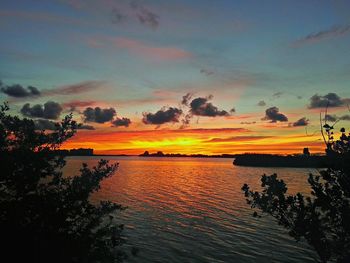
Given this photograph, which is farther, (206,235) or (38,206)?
(206,235)

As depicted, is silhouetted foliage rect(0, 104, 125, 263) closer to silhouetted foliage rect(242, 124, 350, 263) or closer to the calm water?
silhouetted foliage rect(242, 124, 350, 263)

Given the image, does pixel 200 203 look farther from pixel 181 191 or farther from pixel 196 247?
pixel 196 247

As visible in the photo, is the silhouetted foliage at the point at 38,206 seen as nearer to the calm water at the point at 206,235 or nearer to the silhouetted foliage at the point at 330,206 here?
the silhouetted foliage at the point at 330,206

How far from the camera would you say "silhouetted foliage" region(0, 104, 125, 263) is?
14516 millimetres

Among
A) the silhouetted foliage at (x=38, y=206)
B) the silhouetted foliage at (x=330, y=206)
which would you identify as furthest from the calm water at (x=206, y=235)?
the silhouetted foliage at (x=38, y=206)

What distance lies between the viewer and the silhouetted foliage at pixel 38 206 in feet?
47.6

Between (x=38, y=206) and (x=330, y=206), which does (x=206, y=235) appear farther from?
(x=38, y=206)

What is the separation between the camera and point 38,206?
1553 cm

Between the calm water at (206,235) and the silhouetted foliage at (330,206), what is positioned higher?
the silhouetted foliage at (330,206)

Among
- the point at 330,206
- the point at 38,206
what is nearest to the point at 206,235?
the point at 330,206

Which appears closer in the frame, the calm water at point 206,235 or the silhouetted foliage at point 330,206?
the silhouetted foliage at point 330,206

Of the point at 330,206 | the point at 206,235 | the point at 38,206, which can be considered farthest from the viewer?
the point at 206,235

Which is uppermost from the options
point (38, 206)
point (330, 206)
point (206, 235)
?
point (330, 206)

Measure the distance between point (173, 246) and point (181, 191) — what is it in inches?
Result: 2128
